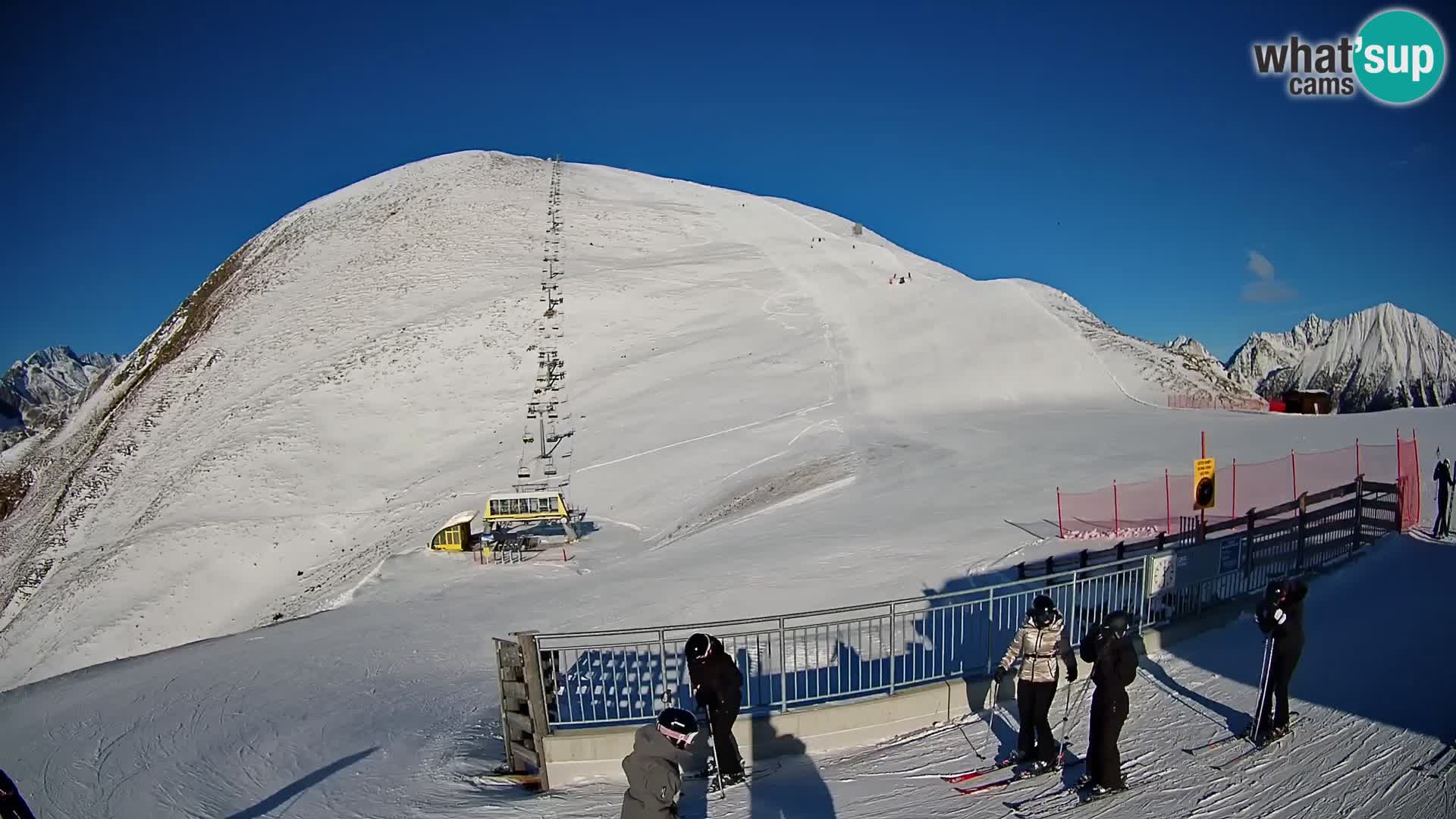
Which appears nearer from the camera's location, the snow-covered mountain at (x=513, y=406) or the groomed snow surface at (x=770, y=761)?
the groomed snow surface at (x=770, y=761)

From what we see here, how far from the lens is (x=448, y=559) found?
79.8 ft

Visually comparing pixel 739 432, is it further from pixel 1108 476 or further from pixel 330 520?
pixel 330 520

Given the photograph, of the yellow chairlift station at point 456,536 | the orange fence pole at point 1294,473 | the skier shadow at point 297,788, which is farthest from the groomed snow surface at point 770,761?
the yellow chairlift station at point 456,536

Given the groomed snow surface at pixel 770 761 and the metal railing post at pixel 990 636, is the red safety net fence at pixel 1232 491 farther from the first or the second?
the metal railing post at pixel 990 636

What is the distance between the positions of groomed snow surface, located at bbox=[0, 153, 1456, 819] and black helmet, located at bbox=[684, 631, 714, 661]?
1.48m

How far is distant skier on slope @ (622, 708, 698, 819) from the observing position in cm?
483

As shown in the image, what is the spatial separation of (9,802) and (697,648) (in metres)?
5.19

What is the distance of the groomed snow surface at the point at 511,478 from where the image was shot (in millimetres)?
9383

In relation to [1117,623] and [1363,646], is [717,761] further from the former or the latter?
[1363,646]

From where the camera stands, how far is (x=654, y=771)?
4.86 meters

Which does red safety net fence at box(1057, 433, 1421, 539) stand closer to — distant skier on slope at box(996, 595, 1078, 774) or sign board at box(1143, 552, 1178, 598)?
sign board at box(1143, 552, 1178, 598)

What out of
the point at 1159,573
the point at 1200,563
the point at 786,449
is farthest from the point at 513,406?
the point at 1159,573

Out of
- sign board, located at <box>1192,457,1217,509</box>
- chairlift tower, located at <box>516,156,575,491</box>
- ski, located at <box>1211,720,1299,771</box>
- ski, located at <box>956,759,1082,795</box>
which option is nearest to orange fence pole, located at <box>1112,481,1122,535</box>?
sign board, located at <box>1192,457,1217,509</box>

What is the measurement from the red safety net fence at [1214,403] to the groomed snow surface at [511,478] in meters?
1.33
